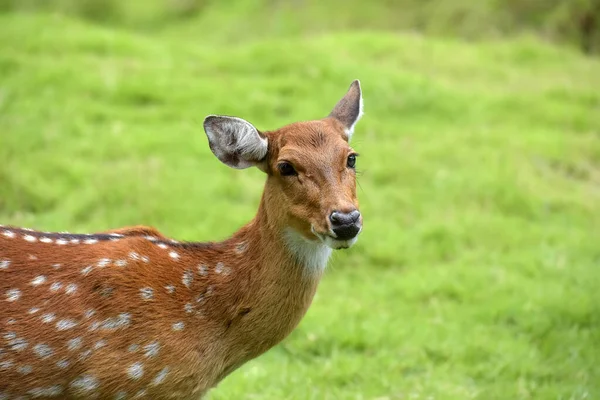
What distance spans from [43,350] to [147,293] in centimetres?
56

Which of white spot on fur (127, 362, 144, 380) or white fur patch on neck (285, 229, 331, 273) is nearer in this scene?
white spot on fur (127, 362, 144, 380)

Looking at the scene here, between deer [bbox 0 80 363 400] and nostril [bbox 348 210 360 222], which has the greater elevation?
nostril [bbox 348 210 360 222]

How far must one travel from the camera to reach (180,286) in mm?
4648

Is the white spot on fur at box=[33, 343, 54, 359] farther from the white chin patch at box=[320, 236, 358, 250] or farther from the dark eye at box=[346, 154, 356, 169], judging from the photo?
the dark eye at box=[346, 154, 356, 169]

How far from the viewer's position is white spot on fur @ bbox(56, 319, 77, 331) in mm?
4285

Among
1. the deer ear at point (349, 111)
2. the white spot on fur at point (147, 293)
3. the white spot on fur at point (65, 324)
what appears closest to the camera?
the white spot on fur at point (65, 324)

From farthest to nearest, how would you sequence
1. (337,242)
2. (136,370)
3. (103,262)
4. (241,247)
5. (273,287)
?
(241,247) < (273,287) < (103,262) < (337,242) < (136,370)

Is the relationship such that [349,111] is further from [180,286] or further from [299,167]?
[180,286]

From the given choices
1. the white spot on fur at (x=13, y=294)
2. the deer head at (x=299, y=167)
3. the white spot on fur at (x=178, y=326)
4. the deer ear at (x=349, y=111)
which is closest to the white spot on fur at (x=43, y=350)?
the white spot on fur at (x=13, y=294)

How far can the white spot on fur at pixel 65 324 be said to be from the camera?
429cm

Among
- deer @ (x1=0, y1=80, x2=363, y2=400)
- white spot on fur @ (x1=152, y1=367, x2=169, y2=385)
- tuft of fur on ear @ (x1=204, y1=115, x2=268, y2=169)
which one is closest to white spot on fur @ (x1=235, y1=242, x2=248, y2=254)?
deer @ (x1=0, y1=80, x2=363, y2=400)

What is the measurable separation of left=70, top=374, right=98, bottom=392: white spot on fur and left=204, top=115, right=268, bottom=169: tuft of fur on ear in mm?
1296

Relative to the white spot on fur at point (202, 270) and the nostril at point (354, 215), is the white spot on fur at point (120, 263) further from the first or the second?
the nostril at point (354, 215)

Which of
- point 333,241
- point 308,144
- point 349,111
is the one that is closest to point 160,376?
point 333,241
